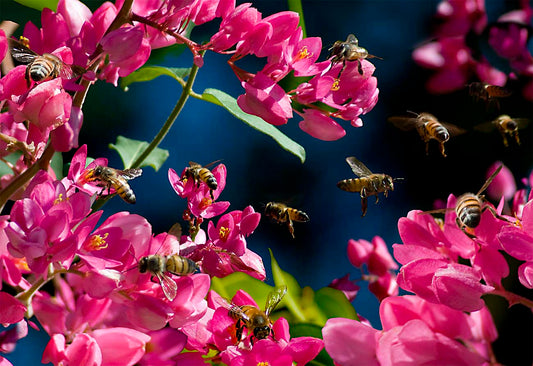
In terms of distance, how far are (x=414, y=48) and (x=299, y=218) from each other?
71cm

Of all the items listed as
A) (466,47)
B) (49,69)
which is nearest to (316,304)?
(49,69)

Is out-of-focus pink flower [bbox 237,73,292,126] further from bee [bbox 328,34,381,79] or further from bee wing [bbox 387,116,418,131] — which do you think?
bee wing [bbox 387,116,418,131]

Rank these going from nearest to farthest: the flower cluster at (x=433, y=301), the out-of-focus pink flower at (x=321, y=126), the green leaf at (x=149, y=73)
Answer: the flower cluster at (x=433, y=301) < the out-of-focus pink flower at (x=321, y=126) < the green leaf at (x=149, y=73)

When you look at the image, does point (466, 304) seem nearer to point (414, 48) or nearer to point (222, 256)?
point (222, 256)

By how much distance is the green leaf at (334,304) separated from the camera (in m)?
0.44

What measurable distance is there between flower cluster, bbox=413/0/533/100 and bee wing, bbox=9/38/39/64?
31.7 inches

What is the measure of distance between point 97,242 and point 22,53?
12 centimetres

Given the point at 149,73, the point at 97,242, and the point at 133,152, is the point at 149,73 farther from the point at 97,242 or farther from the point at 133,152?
the point at 97,242

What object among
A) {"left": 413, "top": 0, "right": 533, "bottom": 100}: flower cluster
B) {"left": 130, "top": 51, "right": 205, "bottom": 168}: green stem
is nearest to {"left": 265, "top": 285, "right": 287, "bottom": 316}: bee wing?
{"left": 130, "top": 51, "right": 205, "bottom": 168}: green stem

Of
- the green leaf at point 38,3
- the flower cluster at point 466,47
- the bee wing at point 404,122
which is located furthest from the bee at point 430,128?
the flower cluster at point 466,47

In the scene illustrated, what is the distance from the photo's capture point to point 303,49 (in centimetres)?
38

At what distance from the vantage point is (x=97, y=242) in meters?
0.31

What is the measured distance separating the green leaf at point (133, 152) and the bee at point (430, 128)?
228 mm

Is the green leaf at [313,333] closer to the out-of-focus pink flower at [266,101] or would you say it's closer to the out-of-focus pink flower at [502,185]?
the out-of-focus pink flower at [266,101]
